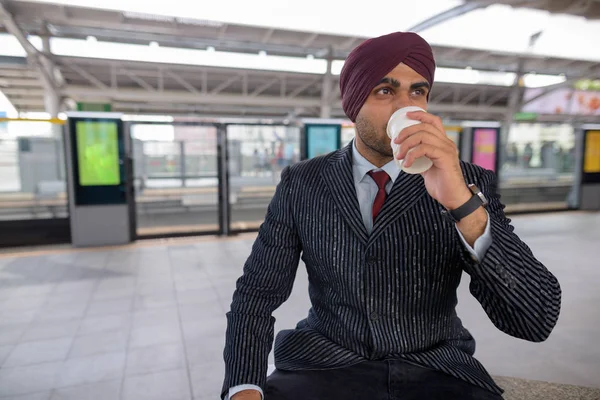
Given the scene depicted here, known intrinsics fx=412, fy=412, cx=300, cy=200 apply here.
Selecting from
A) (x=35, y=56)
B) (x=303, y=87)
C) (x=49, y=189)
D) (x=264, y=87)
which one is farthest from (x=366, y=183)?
(x=303, y=87)

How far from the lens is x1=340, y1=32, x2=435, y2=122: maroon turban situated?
1.10 metres

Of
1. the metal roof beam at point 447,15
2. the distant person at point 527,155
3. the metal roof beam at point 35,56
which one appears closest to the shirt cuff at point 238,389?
the metal roof beam at point 447,15

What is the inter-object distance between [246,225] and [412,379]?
6.15m

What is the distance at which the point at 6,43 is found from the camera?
8.90 meters

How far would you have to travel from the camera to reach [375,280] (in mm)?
1169

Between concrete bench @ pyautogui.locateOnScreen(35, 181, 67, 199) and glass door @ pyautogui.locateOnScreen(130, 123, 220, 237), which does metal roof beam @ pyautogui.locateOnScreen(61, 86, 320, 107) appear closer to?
glass door @ pyautogui.locateOnScreen(130, 123, 220, 237)

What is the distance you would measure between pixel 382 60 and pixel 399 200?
392mm

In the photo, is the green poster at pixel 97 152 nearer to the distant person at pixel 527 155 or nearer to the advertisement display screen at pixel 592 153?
the distant person at pixel 527 155

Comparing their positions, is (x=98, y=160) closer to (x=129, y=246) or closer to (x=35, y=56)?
(x=129, y=246)

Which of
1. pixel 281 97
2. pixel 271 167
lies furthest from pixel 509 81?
pixel 271 167

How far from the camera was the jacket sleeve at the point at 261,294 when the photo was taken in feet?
3.61

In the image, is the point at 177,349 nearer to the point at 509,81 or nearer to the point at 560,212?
the point at 560,212

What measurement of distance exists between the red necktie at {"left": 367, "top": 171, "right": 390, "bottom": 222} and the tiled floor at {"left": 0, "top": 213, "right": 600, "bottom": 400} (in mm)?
1680

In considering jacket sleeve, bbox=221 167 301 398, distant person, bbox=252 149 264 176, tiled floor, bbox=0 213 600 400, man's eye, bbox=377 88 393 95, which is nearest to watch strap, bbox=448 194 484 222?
man's eye, bbox=377 88 393 95
